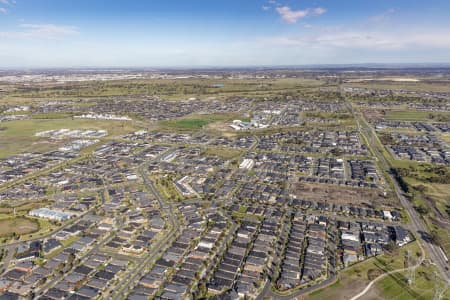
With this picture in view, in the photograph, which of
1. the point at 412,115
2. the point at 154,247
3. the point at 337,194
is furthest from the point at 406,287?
the point at 412,115

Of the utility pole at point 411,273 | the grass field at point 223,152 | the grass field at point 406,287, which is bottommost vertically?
the grass field at point 406,287

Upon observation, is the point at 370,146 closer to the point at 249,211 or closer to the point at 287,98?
the point at 249,211

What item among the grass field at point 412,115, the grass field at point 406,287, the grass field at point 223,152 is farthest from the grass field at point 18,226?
the grass field at point 412,115

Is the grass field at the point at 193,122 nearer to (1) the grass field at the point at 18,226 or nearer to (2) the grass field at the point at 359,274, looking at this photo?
(1) the grass field at the point at 18,226

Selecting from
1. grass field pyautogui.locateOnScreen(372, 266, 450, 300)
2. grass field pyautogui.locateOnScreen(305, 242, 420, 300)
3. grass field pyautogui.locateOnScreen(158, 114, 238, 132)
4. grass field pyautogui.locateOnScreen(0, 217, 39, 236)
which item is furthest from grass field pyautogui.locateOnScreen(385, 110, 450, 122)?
grass field pyautogui.locateOnScreen(0, 217, 39, 236)

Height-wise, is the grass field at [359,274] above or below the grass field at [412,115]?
below

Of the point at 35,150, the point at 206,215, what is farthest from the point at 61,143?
the point at 206,215
